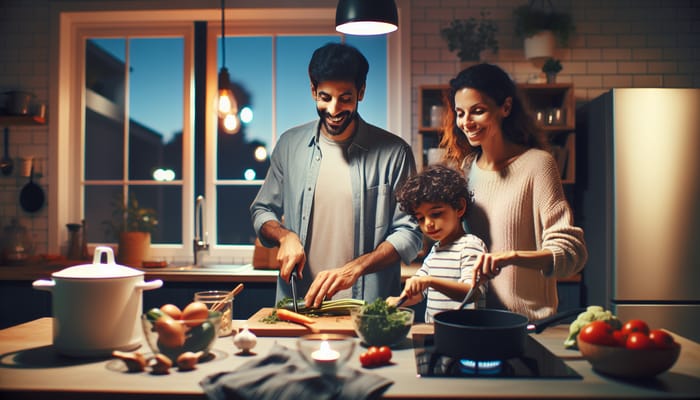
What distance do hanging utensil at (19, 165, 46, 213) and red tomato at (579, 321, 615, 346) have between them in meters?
4.11

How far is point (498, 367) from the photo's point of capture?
149 cm

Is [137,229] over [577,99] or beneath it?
beneath

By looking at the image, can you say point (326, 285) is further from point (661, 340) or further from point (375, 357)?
point (661, 340)

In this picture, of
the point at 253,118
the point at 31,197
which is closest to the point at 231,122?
the point at 253,118

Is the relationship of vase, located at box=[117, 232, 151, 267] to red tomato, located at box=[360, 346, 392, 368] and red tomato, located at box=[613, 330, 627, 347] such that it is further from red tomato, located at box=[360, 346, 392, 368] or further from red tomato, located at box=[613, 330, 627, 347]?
red tomato, located at box=[613, 330, 627, 347]

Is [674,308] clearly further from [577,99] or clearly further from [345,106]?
[345,106]

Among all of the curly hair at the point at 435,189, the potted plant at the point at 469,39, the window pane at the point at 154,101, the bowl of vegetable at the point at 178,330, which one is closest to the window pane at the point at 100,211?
the window pane at the point at 154,101

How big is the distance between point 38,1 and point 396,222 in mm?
3487

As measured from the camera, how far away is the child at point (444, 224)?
2082 mm

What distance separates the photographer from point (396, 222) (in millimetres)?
2650

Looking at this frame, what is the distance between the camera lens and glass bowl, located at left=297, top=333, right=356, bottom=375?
1.37 metres

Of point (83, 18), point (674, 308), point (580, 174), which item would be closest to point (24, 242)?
point (83, 18)

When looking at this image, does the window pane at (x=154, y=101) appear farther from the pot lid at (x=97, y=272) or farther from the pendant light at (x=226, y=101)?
the pot lid at (x=97, y=272)

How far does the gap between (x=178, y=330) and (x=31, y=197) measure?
3537 mm
